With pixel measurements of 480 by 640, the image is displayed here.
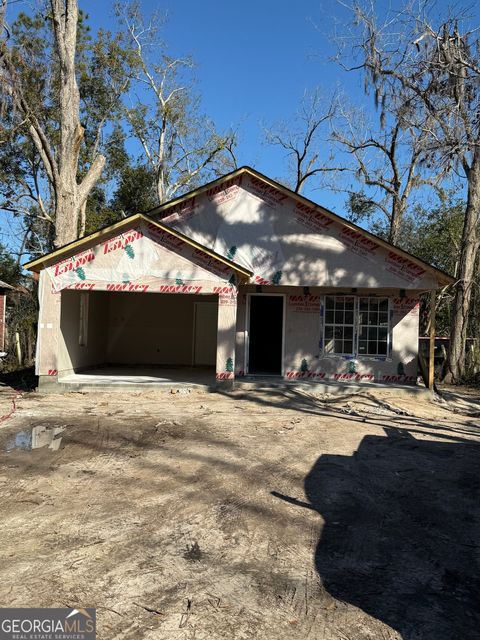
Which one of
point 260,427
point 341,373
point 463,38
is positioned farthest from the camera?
point 341,373

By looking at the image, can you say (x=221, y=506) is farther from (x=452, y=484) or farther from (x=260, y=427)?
(x=260, y=427)

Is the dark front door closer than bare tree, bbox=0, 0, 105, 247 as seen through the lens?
No

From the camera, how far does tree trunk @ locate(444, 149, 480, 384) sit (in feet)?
54.3

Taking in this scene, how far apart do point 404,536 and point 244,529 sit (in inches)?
56.0

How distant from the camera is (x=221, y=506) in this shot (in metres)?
4.89

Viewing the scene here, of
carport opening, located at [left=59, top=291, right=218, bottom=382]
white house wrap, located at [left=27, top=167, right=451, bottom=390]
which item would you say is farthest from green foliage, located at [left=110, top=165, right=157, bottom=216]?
white house wrap, located at [left=27, top=167, right=451, bottom=390]

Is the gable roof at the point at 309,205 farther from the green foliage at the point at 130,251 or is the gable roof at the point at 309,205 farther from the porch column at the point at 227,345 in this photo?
the porch column at the point at 227,345

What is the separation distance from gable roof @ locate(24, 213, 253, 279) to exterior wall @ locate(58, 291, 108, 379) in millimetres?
1121

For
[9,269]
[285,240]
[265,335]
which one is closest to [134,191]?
[9,269]

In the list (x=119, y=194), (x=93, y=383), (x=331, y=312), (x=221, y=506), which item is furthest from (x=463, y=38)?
(x=119, y=194)

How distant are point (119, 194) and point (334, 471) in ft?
86.0

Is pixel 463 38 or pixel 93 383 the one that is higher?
pixel 463 38

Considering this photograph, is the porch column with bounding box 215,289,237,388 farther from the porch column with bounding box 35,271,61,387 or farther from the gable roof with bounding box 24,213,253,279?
the porch column with bounding box 35,271,61,387

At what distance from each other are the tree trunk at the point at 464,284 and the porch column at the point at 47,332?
12.6m
